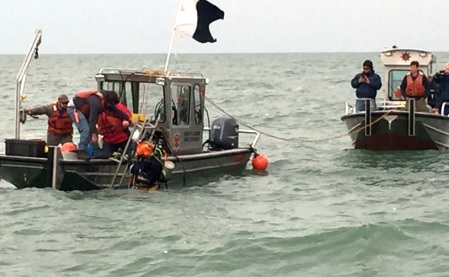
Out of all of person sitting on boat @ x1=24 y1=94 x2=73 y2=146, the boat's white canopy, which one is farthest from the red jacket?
the boat's white canopy

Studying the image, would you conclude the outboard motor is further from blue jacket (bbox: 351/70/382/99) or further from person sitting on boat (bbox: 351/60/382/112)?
blue jacket (bbox: 351/70/382/99)

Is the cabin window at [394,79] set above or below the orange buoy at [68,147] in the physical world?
above

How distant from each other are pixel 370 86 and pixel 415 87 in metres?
0.89

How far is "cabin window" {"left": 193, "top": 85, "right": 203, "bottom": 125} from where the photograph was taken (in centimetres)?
1636

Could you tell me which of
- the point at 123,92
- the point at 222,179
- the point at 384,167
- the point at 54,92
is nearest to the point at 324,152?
the point at 384,167

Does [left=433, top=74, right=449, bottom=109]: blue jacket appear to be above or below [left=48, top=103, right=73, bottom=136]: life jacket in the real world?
above

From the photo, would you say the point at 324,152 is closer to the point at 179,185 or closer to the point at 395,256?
the point at 179,185

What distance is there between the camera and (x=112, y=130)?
1463 cm

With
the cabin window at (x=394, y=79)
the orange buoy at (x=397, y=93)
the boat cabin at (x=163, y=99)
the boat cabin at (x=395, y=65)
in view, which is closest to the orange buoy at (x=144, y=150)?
the boat cabin at (x=163, y=99)

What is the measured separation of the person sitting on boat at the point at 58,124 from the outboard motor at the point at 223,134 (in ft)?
9.16

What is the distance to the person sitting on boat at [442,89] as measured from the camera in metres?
19.7

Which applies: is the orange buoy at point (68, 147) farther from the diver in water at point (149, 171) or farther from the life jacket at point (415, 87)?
the life jacket at point (415, 87)

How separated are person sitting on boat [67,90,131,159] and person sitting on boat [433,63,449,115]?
25.5ft

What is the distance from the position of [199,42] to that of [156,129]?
2082mm
